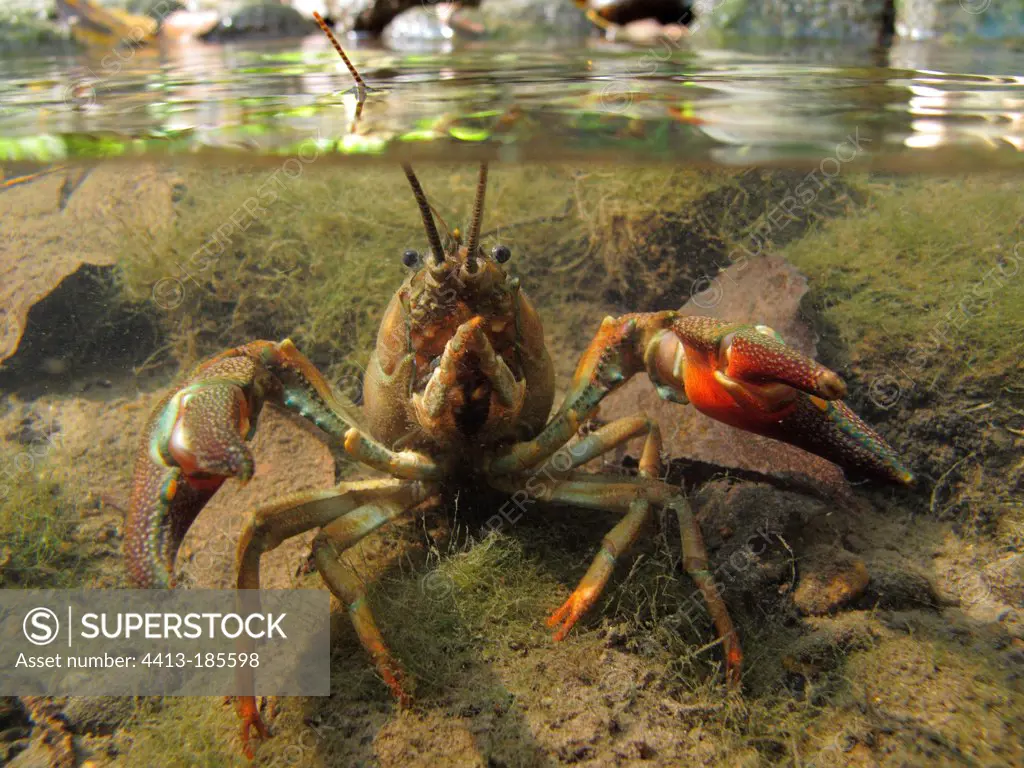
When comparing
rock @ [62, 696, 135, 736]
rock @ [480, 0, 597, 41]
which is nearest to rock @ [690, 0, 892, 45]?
rock @ [480, 0, 597, 41]

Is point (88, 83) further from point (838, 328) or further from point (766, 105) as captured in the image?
point (838, 328)

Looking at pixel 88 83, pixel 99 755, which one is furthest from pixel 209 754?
pixel 88 83

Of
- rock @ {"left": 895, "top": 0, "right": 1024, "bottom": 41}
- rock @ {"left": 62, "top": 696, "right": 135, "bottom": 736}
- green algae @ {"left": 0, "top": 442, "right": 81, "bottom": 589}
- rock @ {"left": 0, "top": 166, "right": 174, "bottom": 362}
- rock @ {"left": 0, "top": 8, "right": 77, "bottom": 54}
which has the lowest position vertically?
rock @ {"left": 62, "top": 696, "right": 135, "bottom": 736}

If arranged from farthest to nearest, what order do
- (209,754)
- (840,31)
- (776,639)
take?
(840,31) → (776,639) → (209,754)

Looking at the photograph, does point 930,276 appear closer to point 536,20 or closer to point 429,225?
point 429,225

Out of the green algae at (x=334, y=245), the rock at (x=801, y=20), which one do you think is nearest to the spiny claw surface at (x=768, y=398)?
A: the green algae at (x=334, y=245)

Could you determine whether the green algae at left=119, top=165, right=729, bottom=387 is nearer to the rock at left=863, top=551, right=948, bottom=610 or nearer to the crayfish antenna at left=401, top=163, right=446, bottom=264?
the crayfish antenna at left=401, top=163, right=446, bottom=264
